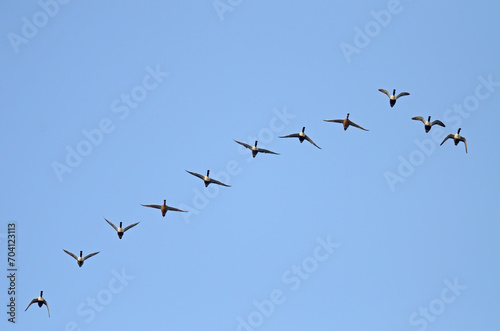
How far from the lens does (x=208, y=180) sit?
10525 centimetres

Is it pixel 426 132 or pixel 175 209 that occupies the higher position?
pixel 175 209

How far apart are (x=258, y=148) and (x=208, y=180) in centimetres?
475

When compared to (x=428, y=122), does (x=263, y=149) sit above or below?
above

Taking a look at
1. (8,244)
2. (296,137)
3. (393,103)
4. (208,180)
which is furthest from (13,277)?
(393,103)

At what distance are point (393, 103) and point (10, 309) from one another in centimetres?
3440

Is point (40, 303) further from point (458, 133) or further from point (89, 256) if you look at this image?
point (458, 133)

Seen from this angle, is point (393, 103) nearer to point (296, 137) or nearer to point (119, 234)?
point (296, 137)

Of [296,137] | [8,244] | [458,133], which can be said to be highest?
[8,244]

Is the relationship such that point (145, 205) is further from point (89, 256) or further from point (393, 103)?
point (393, 103)

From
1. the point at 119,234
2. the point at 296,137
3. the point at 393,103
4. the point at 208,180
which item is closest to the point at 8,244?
the point at 119,234

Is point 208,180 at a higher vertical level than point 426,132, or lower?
higher

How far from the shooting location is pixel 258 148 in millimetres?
105250

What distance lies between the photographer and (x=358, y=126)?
10319cm

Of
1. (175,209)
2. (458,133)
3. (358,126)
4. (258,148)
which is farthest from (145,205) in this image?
(458,133)
